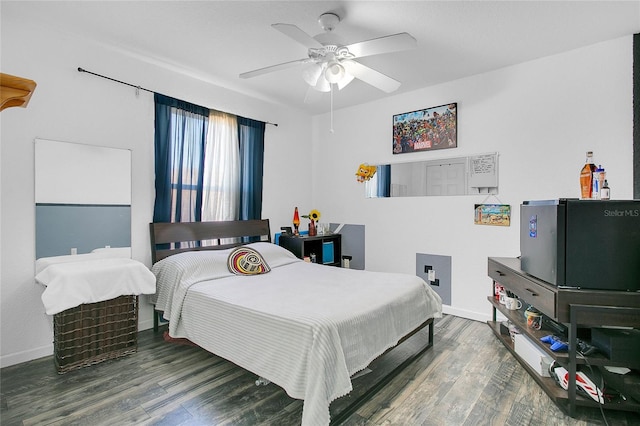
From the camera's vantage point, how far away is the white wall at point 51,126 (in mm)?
2424

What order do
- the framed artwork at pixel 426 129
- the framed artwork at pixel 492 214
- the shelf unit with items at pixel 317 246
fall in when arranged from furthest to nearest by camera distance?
the shelf unit with items at pixel 317 246
the framed artwork at pixel 426 129
the framed artwork at pixel 492 214

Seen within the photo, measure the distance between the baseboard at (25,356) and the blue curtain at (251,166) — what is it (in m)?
2.13

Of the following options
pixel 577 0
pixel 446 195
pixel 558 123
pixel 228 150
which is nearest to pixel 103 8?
pixel 228 150

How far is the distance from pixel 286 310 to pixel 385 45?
6.01ft

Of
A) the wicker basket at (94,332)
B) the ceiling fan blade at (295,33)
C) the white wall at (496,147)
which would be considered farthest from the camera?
the white wall at (496,147)

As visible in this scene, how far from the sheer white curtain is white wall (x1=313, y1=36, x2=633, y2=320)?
1.54 m

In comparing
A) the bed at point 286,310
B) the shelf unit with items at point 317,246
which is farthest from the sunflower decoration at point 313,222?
the bed at point 286,310

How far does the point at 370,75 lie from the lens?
251cm

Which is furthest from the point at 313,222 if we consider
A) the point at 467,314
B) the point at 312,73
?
the point at 312,73

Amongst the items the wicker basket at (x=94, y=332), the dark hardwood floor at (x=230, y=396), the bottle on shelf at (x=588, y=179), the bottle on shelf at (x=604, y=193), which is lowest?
the dark hardwood floor at (x=230, y=396)

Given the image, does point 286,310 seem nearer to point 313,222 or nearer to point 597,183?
point 597,183

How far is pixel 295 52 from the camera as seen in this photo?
116 inches

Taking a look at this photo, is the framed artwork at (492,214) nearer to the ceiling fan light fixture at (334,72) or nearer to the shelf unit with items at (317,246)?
the shelf unit with items at (317,246)

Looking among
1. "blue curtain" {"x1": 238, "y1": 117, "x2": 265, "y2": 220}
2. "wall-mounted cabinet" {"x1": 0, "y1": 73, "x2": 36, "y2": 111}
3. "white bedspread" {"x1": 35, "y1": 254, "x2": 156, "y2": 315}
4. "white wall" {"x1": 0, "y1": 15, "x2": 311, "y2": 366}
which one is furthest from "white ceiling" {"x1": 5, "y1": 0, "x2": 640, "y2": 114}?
"white bedspread" {"x1": 35, "y1": 254, "x2": 156, "y2": 315}
